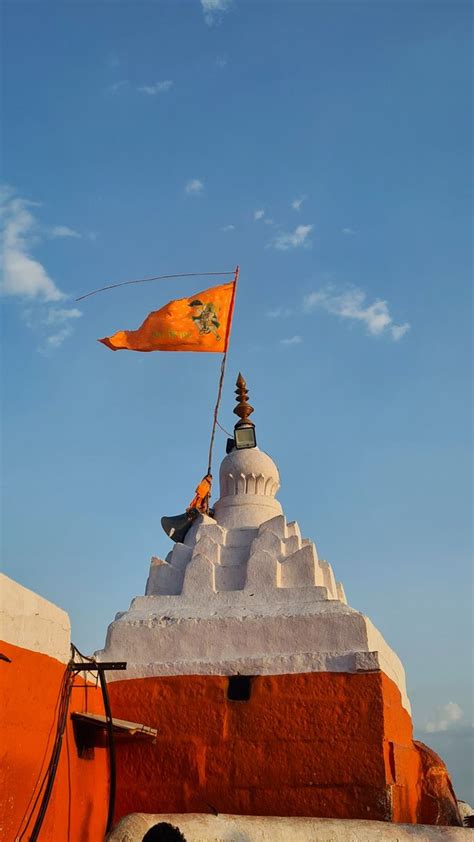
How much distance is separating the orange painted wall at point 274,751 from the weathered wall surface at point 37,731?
0.79m

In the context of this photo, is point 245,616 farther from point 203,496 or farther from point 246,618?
point 203,496

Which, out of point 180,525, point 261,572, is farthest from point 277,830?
point 180,525

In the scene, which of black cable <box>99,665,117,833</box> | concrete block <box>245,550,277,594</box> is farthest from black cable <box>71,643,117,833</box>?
concrete block <box>245,550,277,594</box>

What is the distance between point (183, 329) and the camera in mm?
13609

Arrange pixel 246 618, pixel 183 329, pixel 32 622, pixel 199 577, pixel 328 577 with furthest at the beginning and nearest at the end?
1. pixel 183 329
2. pixel 328 577
3. pixel 199 577
4. pixel 246 618
5. pixel 32 622

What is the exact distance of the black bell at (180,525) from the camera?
12891 millimetres

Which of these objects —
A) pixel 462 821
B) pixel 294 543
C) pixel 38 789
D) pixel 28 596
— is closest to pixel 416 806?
pixel 462 821

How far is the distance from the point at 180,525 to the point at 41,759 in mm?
5260

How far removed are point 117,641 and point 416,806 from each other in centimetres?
434

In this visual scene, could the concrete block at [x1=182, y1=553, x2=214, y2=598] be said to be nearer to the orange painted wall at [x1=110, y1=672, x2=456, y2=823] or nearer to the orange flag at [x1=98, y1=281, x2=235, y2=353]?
the orange painted wall at [x1=110, y1=672, x2=456, y2=823]

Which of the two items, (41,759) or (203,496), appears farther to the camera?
(203,496)

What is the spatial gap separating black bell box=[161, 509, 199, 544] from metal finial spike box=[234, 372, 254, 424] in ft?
6.99

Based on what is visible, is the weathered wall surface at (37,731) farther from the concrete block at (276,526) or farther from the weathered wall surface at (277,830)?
the concrete block at (276,526)

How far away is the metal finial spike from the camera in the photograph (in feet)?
46.7
